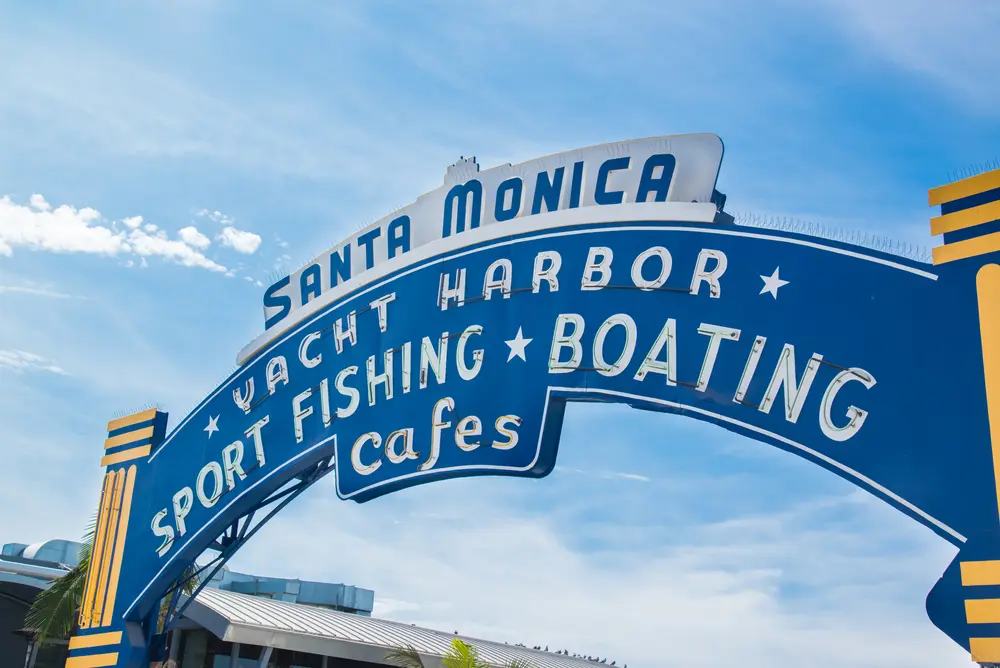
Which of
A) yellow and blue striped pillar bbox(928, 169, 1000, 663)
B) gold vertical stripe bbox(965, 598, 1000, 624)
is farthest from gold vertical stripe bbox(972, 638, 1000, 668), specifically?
gold vertical stripe bbox(965, 598, 1000, 624)

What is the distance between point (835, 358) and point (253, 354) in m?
9.34

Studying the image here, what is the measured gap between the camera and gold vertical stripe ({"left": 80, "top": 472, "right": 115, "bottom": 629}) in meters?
16.8

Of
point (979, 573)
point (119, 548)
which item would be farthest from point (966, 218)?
point (119, 548)

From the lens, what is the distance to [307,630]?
1650 centimetres

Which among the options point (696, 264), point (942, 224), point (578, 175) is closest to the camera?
point (942, 224)

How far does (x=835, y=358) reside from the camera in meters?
9.55

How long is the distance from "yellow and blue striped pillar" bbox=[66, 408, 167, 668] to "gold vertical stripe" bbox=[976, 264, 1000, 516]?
1311cm

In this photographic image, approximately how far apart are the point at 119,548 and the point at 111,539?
35cm

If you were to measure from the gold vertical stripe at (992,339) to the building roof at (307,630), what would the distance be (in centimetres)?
1132

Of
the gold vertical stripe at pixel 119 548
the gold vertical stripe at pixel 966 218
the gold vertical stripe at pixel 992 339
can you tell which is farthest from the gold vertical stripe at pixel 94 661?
the gold vertical stripe at pixel 966 218

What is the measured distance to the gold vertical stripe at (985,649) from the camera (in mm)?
8047

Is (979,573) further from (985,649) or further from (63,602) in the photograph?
(63,602)

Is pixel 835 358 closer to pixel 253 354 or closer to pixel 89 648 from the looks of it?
pixel 253 354

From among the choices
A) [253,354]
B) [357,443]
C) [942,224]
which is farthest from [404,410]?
[942,224]
